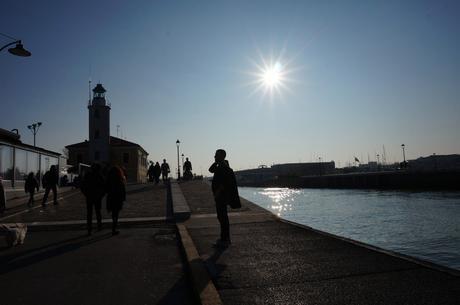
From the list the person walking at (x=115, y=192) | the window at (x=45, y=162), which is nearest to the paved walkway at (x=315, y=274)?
the person walking at (x=115, y=192)

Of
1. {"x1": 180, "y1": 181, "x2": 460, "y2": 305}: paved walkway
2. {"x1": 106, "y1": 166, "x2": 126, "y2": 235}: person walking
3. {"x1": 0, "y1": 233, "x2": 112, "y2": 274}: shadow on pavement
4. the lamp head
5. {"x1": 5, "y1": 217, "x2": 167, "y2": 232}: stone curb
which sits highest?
the lamp head

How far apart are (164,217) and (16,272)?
6.58m

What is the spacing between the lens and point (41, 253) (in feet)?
26.3

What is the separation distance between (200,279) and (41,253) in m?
4.08

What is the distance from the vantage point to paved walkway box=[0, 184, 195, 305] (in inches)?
206

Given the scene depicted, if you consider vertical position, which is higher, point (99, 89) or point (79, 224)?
point (99, 89)

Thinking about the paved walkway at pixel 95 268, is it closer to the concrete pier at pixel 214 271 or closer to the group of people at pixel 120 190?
the concrete pier at pixel 214 271

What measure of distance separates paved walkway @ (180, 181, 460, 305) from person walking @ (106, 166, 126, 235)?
7.78ft

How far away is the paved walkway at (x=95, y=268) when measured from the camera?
5.23 m

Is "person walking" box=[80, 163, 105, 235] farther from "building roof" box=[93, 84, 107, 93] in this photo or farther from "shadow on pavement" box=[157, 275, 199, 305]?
"building roof" box=[93, 84, 107, 93]

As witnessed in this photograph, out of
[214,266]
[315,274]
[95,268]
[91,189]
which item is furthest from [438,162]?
[95,268]

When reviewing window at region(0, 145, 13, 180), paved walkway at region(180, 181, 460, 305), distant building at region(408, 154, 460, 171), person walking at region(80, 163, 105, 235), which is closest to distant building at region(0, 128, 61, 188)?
window at region(0, 145, 13, 180)

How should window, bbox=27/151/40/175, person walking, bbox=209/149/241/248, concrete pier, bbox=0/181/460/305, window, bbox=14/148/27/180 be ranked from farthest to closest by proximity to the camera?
window, bbox=27/151/40/175, window, bbox=14/148/27/180, person walking, bbox=209/149/241/248, concrete pier, bbox=0/181/460/305

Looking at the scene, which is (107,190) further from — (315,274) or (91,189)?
(315,274)
